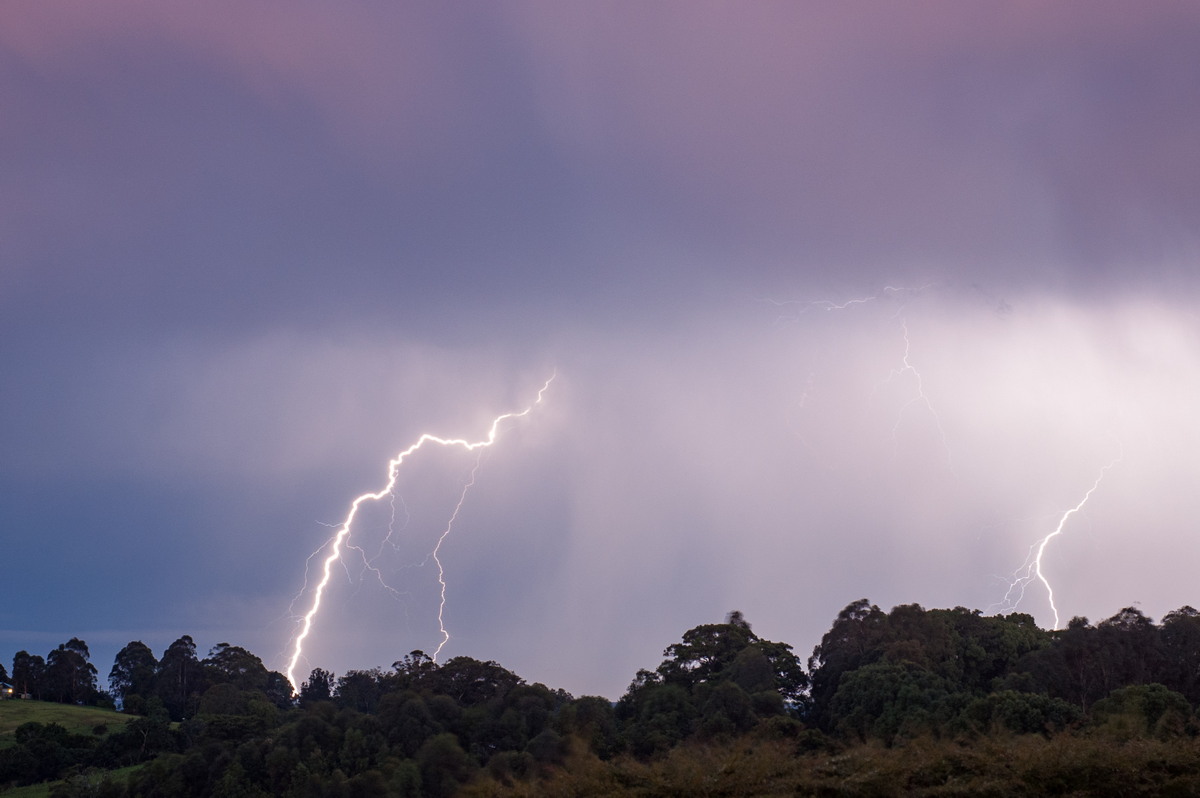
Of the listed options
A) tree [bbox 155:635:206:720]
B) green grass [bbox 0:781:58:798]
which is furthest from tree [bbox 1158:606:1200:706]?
tree [bbox 155:635:206:720]

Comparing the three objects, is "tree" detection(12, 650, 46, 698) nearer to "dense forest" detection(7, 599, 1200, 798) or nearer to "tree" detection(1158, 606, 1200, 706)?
"dense forest" detection(7, 599, 1200, 798)

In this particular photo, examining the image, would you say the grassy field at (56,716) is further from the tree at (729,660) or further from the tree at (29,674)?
the tree at (729,660)

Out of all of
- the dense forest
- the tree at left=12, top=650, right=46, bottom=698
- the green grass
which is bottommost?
the green grass

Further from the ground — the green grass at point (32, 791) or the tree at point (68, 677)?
the tree at point (68, 677)

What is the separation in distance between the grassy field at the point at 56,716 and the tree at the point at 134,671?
23.1ft

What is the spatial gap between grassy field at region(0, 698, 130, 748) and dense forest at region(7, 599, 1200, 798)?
8.49 meters

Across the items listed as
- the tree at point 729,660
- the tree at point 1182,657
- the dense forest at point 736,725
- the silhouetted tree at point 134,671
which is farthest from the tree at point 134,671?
the tree at point 1182,657

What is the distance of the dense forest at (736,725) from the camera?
685 inches

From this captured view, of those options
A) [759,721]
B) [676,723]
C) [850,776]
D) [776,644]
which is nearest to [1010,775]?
[850,776]

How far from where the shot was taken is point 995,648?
54000mm

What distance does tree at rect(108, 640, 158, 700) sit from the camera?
348 feet

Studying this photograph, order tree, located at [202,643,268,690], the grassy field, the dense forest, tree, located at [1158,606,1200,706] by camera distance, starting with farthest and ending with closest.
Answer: tree, located at [202,643,268,690] < the grassy field < tree, located at [1158,606,1200,706] < the dense forest

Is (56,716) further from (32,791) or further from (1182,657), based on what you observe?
(1182,657)

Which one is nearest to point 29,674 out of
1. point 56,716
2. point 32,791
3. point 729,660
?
point 56,716
